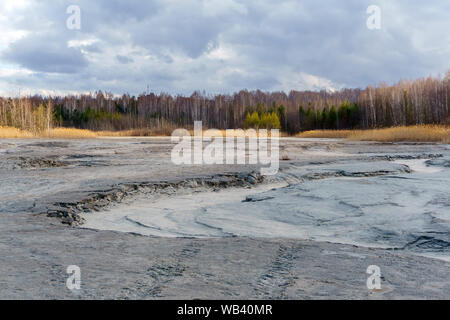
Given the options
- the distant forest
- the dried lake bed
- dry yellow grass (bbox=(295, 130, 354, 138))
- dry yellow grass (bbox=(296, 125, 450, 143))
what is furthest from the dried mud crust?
dry yellow grass (bbox=(295, 130, 354, 138))

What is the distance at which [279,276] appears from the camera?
242 centimetres

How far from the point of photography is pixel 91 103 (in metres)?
79.9

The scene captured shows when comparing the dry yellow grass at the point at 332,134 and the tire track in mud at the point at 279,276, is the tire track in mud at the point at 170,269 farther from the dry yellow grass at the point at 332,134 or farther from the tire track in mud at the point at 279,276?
the dry yellow grass at the point at 332,134

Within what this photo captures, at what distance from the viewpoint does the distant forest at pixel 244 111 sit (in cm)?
3595

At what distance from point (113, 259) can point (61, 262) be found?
11.1 inches

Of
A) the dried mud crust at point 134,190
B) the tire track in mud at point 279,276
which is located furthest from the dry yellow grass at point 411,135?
the tire track in mud at point 279,276

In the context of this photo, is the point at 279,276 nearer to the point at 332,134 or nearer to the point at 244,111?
the point at 332,134

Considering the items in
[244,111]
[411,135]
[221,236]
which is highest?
[244,111]

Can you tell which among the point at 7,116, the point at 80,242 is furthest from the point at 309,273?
the point at 7,116

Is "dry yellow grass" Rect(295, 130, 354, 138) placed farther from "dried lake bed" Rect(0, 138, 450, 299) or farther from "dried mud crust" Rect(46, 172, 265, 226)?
"dried lake bed" Rect(0, 138, 450, 299)

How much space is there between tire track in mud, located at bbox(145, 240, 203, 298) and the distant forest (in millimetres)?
24755

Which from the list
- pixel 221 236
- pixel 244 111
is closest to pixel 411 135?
pixel 221 236

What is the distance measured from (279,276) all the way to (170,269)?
0.57 metres
